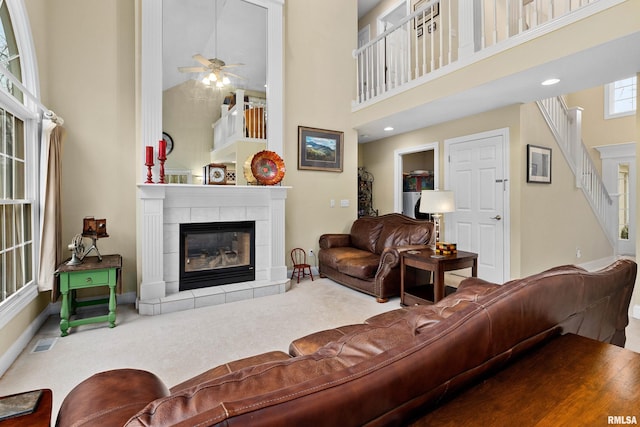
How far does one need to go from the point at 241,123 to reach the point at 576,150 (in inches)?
204

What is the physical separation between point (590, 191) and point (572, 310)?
5.64 m

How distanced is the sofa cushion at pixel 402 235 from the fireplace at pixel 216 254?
69.1 inches

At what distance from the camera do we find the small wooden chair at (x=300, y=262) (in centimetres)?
455

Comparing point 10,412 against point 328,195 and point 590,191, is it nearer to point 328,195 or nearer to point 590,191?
point 328,195

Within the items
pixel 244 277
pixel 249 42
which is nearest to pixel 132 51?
pixel 249 42

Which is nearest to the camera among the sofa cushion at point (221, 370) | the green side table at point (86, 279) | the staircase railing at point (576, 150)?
the sofa cushion at point (221, 370)

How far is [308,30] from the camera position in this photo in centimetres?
483

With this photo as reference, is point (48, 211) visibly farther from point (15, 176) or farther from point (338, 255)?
point (338, 255)

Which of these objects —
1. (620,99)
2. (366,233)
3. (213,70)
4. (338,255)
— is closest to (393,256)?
(338,255)

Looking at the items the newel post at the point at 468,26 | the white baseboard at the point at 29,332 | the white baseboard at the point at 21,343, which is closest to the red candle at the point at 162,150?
the white baseboard at the point at 29,332

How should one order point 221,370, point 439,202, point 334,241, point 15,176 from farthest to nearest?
point 334,241
point 439,202
point 15,176
point 221,370

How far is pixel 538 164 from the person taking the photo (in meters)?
4.26

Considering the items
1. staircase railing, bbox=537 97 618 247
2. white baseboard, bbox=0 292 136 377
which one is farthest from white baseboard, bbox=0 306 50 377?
staircase railing, bbox=537 97 618 247

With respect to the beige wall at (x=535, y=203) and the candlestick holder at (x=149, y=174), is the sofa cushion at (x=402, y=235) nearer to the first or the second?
the beige wall at (x=535, y=203)
